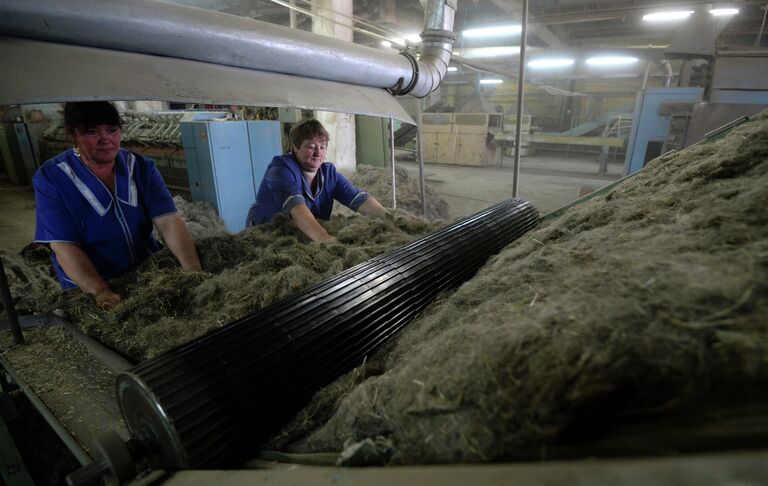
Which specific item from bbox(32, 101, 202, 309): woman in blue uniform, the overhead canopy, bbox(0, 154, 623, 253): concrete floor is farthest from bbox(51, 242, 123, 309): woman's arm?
bbox(0, 154, 623, 253): concrete floor

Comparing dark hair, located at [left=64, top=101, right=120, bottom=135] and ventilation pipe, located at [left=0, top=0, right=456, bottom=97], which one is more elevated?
ventilation pipe, located at [left=0, top=0, right=456, bottom=97]

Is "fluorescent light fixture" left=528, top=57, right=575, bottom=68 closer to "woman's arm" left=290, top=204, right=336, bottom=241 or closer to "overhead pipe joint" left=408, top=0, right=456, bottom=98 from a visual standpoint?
"overhead pipe joint" left=408, top=0, right=456, bottom=98

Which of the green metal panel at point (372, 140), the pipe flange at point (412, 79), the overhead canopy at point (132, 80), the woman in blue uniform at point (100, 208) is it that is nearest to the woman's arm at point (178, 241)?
the woman in blue uniform at point (100, 208)

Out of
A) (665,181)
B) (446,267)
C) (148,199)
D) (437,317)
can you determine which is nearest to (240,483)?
(437,317)

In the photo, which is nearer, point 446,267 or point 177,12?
point 177,12

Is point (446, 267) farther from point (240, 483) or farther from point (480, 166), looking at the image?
point (480, 166)

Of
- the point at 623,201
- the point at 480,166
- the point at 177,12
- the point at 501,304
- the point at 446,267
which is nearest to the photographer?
the point at 501,304

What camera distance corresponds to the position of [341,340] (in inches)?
44.4

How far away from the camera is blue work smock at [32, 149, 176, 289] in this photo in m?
1.70

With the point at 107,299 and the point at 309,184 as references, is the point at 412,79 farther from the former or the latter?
the point at 107,299

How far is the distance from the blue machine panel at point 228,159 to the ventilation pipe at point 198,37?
9.02 ft

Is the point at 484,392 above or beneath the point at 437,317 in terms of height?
above

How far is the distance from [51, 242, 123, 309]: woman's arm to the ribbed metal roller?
0.89 metres

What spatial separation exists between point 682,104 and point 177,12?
19.0 feet
